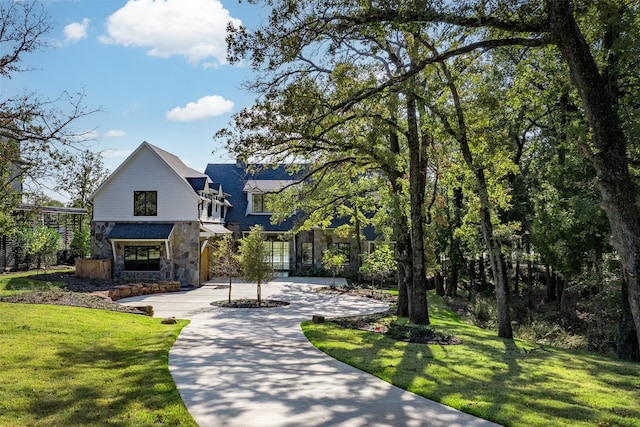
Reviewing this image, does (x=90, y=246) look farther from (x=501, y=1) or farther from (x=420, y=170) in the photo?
(x=501, y=1)

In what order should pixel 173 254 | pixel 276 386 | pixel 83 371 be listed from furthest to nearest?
pixel 173 254
pixel 83 371
pixel 276 386

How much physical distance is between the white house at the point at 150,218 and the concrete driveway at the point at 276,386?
13.2 metres

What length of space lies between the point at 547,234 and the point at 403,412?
14231 millimetres

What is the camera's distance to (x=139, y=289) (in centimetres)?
2248

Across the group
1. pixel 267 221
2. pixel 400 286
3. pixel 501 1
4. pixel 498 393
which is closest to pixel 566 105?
pixel 400 286

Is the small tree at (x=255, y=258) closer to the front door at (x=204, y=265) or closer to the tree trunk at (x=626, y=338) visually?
the front door at (x=204, y=265)

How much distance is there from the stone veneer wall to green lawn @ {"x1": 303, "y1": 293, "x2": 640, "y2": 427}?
612 inches

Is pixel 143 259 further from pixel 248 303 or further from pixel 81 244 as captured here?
pixel 248 303

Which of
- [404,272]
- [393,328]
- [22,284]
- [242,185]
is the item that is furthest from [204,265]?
[393,328]

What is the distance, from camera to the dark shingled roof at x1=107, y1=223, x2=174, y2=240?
26.1m

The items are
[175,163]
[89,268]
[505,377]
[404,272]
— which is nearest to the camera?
[505,377]

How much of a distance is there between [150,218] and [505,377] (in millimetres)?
23089

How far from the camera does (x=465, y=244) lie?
86.7ft

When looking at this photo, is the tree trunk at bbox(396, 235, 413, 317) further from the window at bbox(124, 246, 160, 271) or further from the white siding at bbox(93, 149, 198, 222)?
the window at bbox(124, 246, 160, 271)
